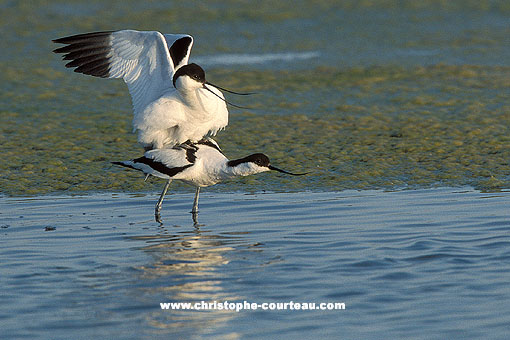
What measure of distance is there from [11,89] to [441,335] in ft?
32.9

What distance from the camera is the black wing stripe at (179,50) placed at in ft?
29.2

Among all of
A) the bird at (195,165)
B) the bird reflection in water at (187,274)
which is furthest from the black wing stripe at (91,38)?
the bird reflection in water at (187,274)

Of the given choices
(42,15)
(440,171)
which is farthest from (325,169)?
(42,15)

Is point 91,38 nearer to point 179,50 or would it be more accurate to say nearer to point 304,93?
point 179,50

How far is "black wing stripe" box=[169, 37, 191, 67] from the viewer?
8.90 m

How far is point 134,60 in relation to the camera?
8.54m

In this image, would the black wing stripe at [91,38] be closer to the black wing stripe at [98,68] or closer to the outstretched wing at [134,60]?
the outstretched wing at [134,60]

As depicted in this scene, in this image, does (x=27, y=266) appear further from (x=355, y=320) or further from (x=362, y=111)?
(x=362, y=111)

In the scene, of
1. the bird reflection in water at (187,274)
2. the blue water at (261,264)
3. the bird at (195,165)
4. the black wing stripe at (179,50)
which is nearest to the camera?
the blue water at (261,264)

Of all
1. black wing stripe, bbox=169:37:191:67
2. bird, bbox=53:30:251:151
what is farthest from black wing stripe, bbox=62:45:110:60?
black wing stripe, bbox=169:37:191:67

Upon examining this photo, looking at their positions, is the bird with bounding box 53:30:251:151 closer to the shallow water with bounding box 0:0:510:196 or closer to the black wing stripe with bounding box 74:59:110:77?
the black wing stripe with bounding box 74:59:110:77

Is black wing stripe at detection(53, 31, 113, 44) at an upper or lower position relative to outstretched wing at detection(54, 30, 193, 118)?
upper

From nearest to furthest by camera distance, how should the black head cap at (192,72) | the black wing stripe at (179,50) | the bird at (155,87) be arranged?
1. the black head cap at (192,72)
2. the bird at (155,87)
3. the black wing stripe at (179,50)

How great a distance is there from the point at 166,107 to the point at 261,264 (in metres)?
2.39
